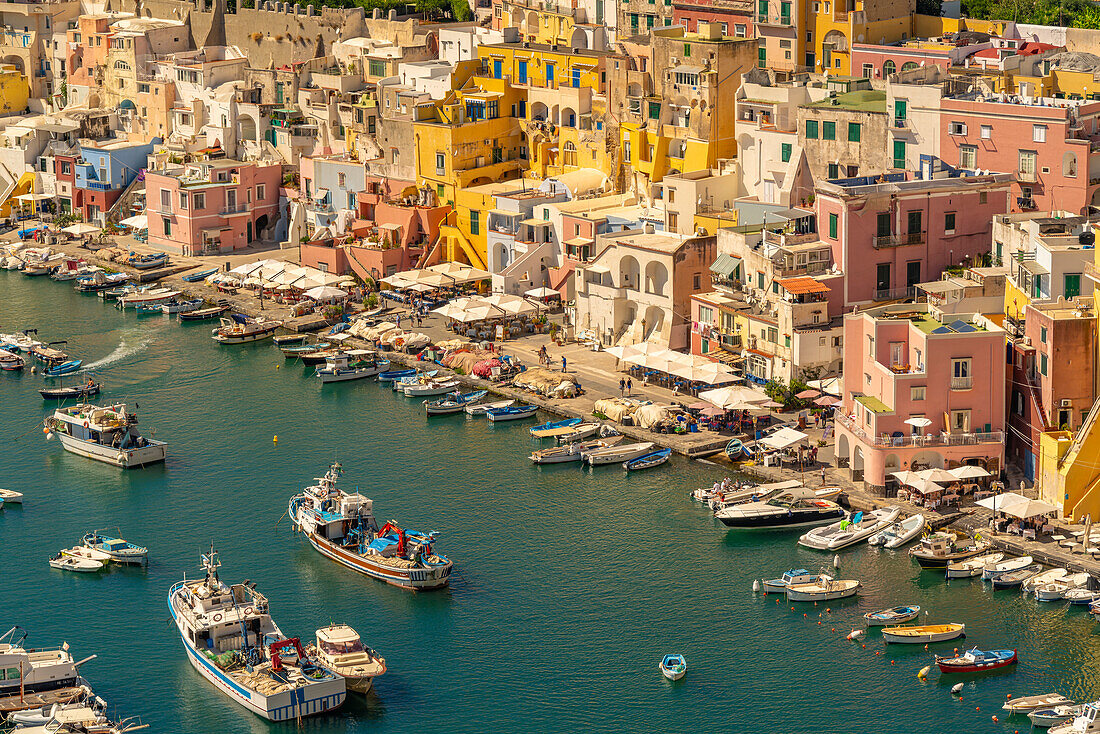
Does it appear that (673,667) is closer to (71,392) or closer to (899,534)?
(899,534)

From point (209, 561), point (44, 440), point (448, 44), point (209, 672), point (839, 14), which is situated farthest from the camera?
point (448, 44)

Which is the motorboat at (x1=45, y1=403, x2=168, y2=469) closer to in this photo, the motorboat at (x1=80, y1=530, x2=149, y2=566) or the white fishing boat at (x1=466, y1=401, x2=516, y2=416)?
the motorboat at (x1=80, y1=530, x2=149, y2=566)

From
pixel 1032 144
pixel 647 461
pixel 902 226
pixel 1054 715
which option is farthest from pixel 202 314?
pixel 1054 715

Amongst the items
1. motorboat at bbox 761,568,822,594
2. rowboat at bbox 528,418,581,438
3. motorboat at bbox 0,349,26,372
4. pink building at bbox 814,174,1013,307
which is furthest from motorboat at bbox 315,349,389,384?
motorboat at bbox 761,568,822,594

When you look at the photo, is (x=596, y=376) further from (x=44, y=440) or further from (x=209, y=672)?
(x=209, y=672)

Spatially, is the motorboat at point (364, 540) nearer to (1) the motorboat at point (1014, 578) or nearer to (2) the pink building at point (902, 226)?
(1) the motorboat at point (1014, 578)

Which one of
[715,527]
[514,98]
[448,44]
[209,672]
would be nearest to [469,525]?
[715,527]
